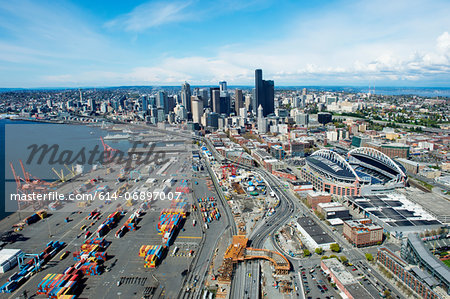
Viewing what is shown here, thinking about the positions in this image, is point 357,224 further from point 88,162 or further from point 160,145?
point 160,145

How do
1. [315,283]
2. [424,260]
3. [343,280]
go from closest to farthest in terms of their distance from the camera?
[343,280], [315,283], [424,260]

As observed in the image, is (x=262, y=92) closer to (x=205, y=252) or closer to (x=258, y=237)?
(x=258, y=237)

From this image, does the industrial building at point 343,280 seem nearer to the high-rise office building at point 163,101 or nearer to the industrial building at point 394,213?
the industrial building at point 394,213

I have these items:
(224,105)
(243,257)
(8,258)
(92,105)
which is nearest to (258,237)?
(243,257)

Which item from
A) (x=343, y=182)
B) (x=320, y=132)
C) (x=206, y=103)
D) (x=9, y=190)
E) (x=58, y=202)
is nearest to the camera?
(x=58, y=202)

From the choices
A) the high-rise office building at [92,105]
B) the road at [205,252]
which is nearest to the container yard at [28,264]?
the road at [205,252]

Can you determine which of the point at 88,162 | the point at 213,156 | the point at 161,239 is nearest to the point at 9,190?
the point at 88,162
